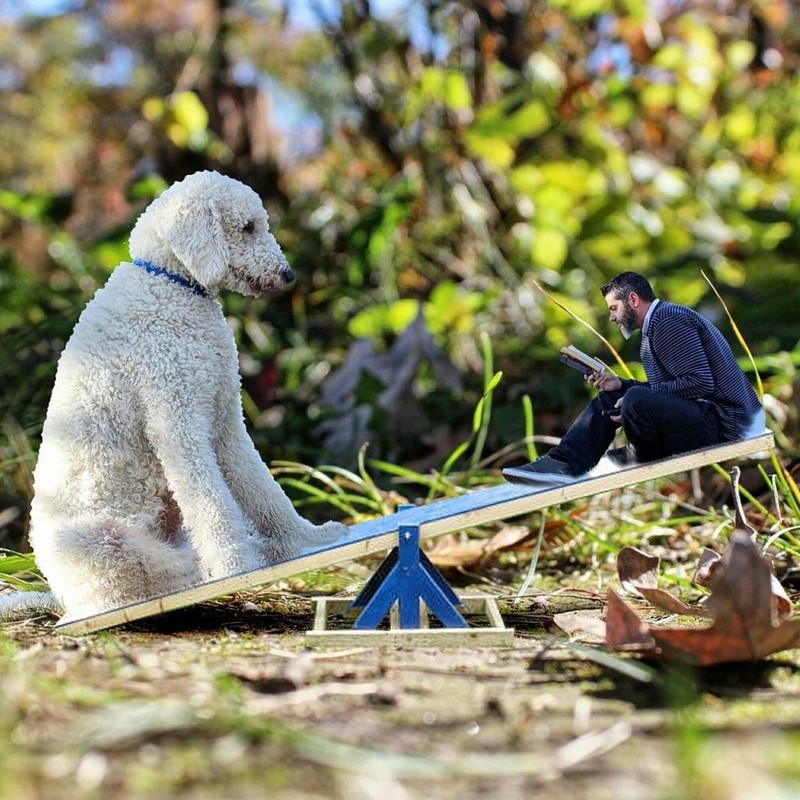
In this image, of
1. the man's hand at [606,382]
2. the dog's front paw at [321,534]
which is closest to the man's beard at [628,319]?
the man's hand at [606,382]

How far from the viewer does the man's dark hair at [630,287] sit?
2355 millimetres

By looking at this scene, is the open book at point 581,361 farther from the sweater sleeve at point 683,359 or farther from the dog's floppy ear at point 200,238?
the dog's floppy ear at point 200,238

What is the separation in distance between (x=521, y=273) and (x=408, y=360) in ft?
5.14

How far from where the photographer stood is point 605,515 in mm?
3518

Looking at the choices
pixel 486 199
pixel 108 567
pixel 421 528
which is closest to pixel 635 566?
pixel 421 528

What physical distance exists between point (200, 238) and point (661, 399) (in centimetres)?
101

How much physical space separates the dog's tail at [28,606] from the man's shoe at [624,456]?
49.9 inches

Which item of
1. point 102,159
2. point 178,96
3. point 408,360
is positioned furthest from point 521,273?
point 102,159

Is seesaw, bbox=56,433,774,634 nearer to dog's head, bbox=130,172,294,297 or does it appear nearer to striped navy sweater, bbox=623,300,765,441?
striped navy sweater, bbox=623,300,765,441

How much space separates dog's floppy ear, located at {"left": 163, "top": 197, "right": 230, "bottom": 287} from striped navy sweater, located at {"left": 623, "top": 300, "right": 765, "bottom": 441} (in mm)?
931

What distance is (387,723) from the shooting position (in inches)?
62.6

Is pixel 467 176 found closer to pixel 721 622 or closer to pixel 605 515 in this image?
pixel 605 515

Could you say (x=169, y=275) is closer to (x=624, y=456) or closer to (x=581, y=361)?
(x=581, y=361)

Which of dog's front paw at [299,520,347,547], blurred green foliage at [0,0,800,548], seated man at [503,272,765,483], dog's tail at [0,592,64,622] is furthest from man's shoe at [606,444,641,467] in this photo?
blurred green foliage at [0,0,800,548]
